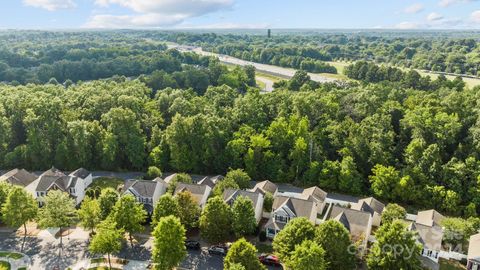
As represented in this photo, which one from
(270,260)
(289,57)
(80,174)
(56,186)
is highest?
(289,57)

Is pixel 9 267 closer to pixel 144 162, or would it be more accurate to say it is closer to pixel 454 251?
pixel 144 162

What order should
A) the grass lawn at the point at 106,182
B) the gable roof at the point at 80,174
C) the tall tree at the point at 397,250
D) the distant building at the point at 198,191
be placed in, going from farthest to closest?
the grass lawn at the point at 106,182
the gable roof at the point at 80,174
the distant building at the point at 198,191
the tall tree at the point at 397,250

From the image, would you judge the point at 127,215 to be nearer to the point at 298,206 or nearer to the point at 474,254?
the point at 298,206

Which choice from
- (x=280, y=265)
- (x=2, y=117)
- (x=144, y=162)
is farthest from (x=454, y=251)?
(x=2, y=117)

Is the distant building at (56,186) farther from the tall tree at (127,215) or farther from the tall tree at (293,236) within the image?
the tall tree at (293,236)

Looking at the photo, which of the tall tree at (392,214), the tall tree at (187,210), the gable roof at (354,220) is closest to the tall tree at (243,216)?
the tall tree at (187,210)

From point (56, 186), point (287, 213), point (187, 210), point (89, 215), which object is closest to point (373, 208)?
point (287, 213)
